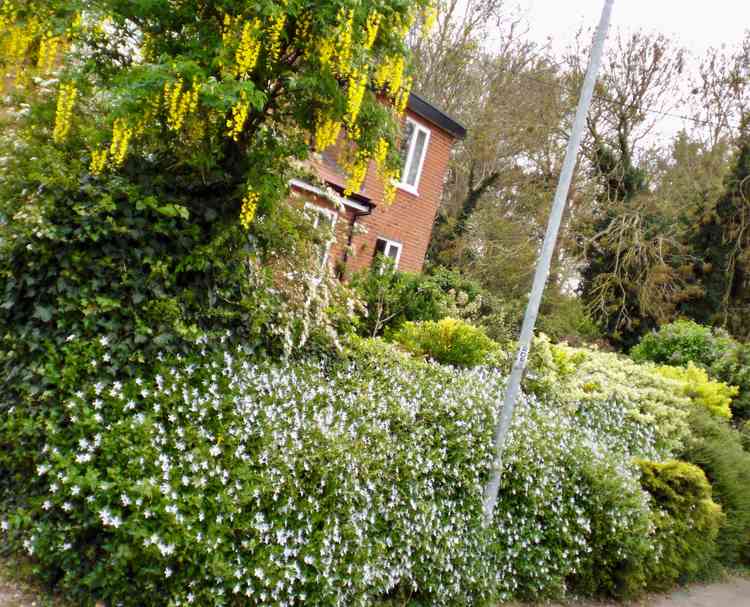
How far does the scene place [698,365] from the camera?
13.9m

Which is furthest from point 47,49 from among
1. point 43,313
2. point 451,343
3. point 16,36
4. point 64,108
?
point 451,343

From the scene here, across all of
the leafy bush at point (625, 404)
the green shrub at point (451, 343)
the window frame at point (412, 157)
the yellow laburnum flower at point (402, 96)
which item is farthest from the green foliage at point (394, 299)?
the yellow laburnum flower at point (402, 96)

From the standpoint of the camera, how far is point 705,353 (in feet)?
Result: 47.2

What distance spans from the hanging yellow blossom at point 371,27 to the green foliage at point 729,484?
695cm

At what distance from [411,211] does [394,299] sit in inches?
235

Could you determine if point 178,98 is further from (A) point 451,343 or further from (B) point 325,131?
(A) point 451,343

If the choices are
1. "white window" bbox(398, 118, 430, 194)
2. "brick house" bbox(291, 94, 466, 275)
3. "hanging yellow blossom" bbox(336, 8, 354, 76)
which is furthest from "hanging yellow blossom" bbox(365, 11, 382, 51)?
"white window" bbox(398, 118, 430, 194)

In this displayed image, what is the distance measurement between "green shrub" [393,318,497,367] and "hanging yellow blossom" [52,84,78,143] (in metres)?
4.90

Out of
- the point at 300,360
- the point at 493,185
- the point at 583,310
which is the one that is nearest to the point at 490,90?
the point at 493,185

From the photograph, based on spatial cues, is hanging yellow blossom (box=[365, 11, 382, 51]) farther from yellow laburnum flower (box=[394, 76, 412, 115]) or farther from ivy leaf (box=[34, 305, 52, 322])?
ivy leaf (box=[34, 305, 52, 322])

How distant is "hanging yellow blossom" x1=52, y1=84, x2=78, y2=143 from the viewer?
4086 mm

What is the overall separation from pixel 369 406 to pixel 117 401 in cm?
195

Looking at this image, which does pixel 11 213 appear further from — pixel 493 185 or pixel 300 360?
pixel 493 185

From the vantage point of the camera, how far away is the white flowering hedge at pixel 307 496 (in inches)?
137
